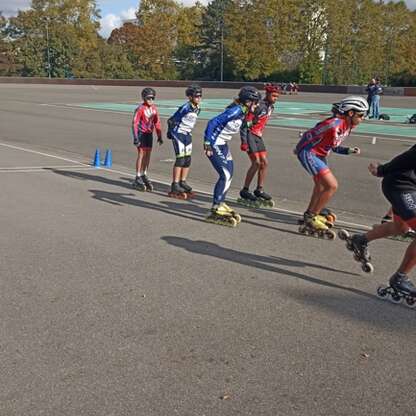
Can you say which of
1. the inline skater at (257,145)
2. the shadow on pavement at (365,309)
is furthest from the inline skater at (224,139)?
the shadow on pavement at (365,309)

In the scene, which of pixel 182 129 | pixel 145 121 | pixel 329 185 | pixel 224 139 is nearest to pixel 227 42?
pixel 145 121

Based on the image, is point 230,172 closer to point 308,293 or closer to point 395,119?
point 308,293

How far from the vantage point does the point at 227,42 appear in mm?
82750

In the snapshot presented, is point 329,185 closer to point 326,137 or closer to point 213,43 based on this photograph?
point 326,137

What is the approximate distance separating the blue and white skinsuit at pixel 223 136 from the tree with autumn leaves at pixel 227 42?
199 feet

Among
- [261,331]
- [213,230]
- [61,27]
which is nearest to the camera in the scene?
[261,331]

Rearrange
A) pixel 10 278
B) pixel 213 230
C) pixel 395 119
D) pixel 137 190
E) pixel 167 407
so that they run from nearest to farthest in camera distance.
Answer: pixel 167 407 < pixel 10 278 < pixel 213 230 < pixel 137 190 < pixel 395 119

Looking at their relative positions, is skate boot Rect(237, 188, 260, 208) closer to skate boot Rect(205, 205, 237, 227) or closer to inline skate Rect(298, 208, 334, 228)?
skate boot Rect(205, 205, 237, 227)

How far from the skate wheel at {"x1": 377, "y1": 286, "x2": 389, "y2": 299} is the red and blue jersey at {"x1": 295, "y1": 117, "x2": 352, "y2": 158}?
2584 millimetres

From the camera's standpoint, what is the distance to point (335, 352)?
13.7ft

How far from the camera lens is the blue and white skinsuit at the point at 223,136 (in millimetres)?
7844

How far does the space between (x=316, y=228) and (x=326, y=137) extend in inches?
46.9

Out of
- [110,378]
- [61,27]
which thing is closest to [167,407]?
[110,378]

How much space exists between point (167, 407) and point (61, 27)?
102018 mm
